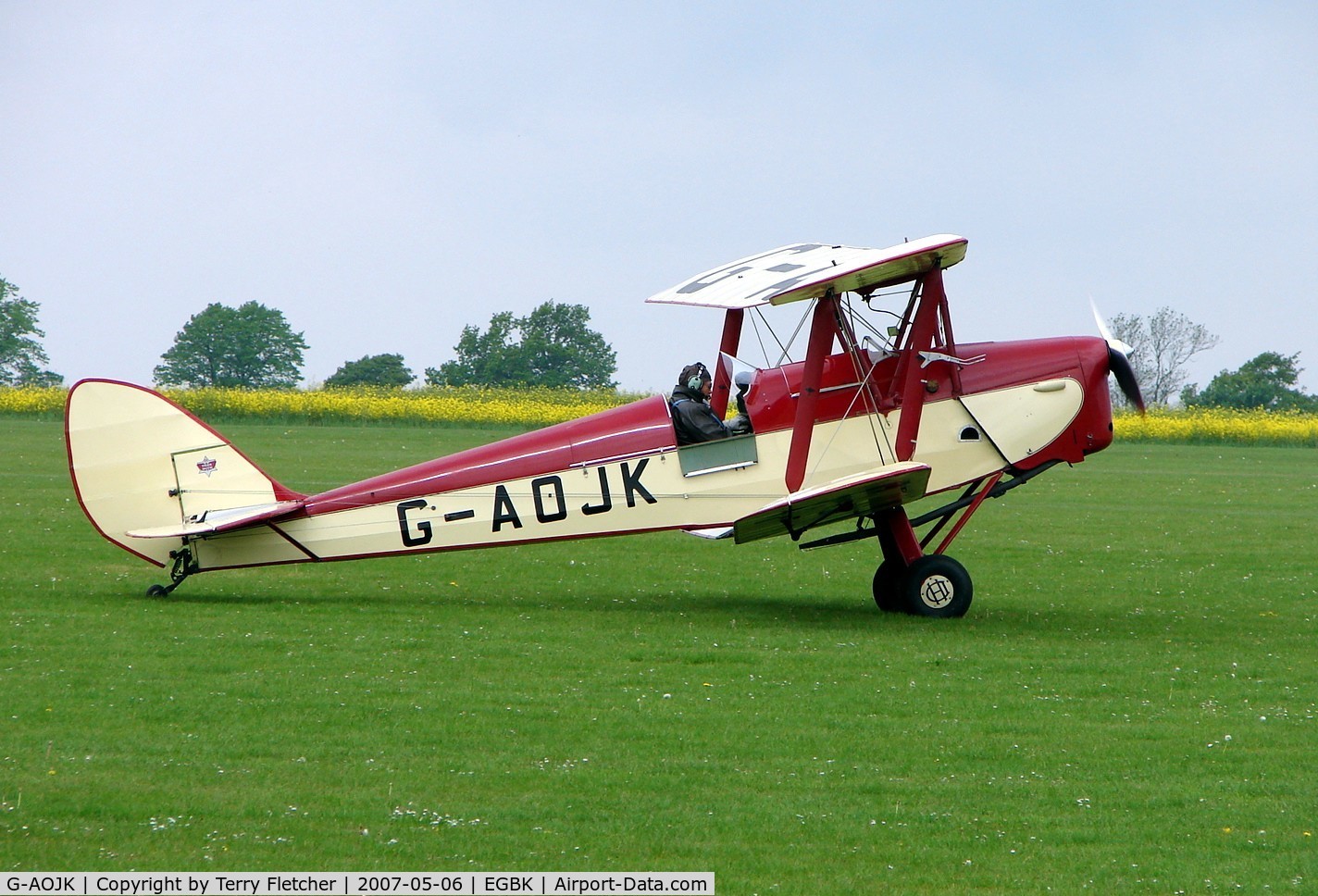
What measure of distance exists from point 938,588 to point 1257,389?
209ft

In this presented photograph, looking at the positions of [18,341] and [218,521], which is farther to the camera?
[18,341]

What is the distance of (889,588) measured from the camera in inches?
470

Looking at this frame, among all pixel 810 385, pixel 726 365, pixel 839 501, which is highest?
pixel 726 365

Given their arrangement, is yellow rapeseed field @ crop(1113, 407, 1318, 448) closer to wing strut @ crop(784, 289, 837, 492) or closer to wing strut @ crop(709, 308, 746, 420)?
wing strut @ crop(709, 308, 746, 420)

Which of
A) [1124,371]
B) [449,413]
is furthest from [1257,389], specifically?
[1124,371]

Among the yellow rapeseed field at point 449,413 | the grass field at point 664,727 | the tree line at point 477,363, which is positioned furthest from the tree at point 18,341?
the grass field at point 664,727

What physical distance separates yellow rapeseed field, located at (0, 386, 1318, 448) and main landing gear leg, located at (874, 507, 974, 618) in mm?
32249

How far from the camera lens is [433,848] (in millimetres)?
5277

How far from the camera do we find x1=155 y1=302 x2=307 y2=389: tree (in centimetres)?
6969

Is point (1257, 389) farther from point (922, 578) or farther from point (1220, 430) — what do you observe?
point (922, 578)

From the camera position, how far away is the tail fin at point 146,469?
35.5 feet

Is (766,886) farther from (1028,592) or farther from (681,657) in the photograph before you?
(1028,592)
